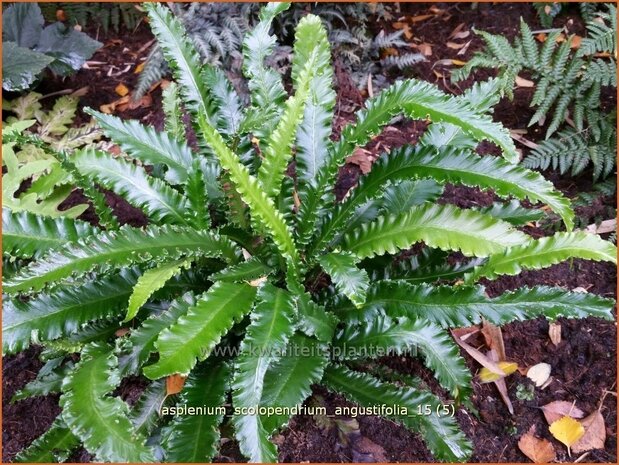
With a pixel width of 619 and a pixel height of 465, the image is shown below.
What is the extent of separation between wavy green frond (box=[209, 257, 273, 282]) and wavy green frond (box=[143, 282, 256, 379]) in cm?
6

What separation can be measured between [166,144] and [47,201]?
0.83 m

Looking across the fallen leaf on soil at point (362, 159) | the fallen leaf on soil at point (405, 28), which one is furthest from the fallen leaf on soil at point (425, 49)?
the fallen leaf on soil at point (362, 159)

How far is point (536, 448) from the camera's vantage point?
6.73 feet

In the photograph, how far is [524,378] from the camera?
2229 mm

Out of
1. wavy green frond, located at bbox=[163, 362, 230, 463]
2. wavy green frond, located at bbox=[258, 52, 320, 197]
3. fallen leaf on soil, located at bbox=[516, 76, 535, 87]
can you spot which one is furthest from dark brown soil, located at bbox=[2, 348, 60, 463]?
fallen leaf on soil, located at bbox=[516, 76, 535, 87]

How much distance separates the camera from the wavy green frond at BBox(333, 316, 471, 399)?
5.82ft

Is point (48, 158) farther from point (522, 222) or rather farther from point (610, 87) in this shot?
point (610, 87)

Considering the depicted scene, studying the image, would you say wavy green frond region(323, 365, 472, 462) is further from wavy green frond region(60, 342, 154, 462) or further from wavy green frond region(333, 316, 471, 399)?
wavy green frond region(60, 342, 154, 462)

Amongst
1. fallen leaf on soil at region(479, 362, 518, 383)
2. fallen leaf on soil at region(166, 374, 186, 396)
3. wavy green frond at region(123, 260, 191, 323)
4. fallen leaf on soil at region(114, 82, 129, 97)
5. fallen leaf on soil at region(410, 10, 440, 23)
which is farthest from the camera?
fallen leaf on soil at region(410, 10, 440, 23)

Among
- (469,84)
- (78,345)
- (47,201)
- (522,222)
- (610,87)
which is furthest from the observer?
(469,84)

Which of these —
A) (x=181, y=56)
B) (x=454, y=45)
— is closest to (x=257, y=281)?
(x=181, y=56)

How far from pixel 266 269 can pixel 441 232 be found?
2.13 feet

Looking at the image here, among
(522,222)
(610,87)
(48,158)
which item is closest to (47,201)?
(48,158)

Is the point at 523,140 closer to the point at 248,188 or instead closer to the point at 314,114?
the point at 314,114
